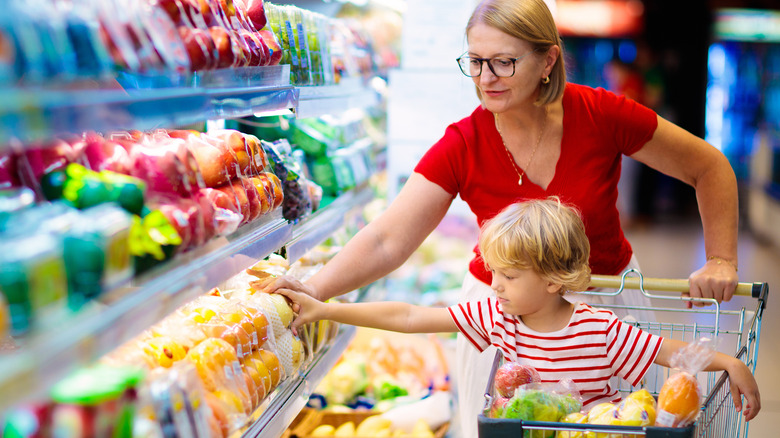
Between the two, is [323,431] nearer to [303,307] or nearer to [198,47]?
[303,307]

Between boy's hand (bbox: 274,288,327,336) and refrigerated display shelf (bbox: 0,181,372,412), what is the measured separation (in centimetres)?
13

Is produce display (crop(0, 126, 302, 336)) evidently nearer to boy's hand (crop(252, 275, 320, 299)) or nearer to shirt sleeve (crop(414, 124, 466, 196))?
boy's hand (crop(252, 275, 320, 299))

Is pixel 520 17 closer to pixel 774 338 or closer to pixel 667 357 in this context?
pixel 667 357

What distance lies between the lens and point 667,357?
1.78 metres

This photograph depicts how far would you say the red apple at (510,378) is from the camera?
5.51 ft

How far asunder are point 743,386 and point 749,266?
237 inches

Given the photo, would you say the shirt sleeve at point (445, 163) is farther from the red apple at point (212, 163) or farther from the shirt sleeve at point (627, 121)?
the red apple at point (212, 163)

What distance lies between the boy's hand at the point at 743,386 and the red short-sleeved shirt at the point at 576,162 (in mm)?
613

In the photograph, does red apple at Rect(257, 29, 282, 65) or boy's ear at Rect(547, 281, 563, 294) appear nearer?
boy's ear at Rect(547, 281, 563, 294)

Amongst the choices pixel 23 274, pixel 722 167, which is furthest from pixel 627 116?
pixel 23 274

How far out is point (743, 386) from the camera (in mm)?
1691

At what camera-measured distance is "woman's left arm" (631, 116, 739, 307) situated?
2246 mm

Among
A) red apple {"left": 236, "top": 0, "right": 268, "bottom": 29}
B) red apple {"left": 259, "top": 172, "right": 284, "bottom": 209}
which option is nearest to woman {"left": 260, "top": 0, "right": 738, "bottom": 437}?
red apple {"left": 259, "top": 172, "right": 284, "bottom": 209}

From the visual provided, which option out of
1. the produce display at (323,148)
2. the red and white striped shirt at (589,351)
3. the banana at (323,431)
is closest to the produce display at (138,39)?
the produce display at (323,148)
